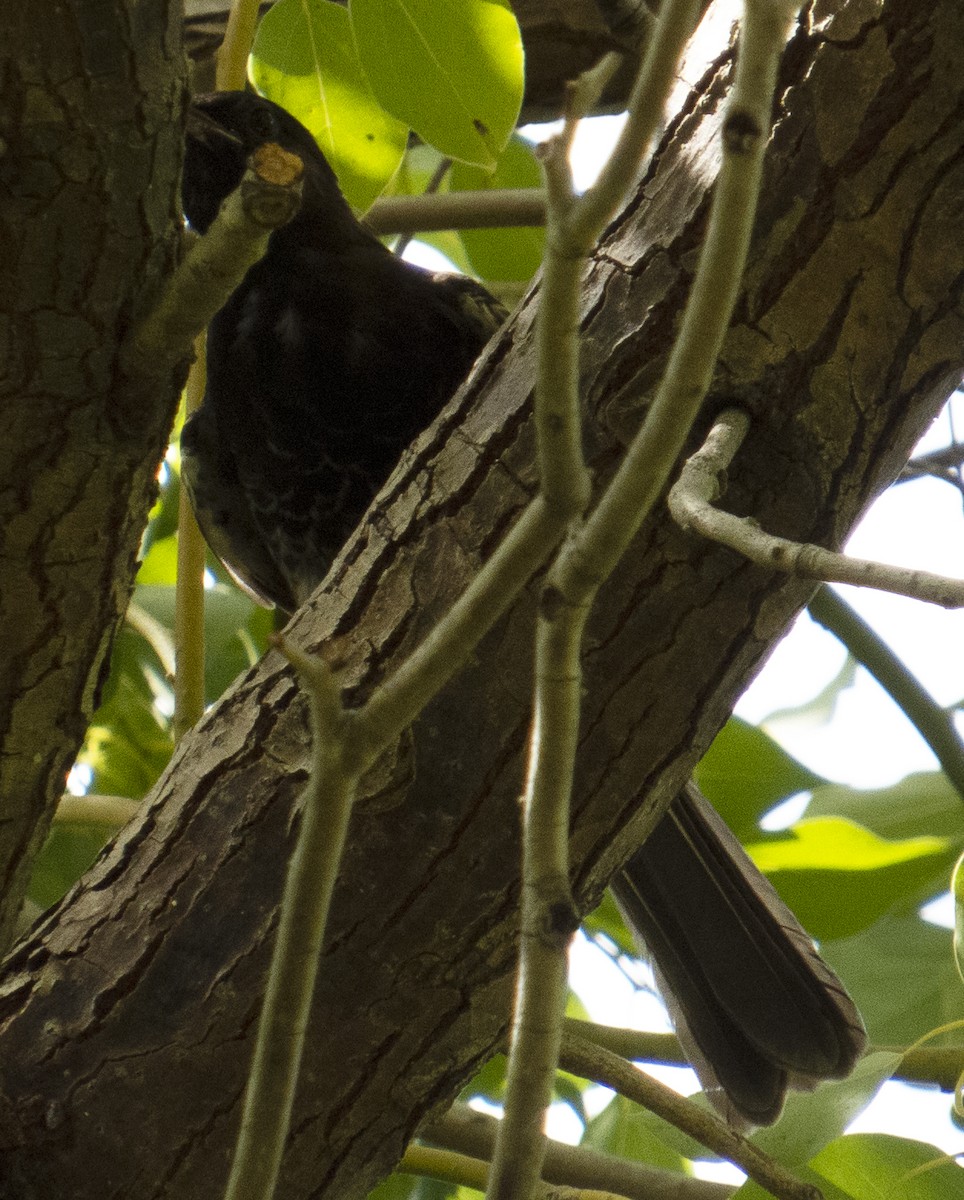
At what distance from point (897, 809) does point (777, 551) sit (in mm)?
1522

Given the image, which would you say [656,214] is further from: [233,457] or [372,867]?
[233,457]

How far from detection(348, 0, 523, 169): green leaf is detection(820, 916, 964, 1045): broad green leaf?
4.15 ft

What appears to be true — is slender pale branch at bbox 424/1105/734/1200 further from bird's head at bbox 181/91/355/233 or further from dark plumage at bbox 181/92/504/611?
bird's head at bbox 181/91/355/233

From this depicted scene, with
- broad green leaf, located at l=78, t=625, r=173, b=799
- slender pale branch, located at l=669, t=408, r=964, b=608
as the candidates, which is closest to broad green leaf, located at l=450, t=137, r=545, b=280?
broad green leaf, located at l=78, t=625, r=173, b=799

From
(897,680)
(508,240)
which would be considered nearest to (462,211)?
(508,240)

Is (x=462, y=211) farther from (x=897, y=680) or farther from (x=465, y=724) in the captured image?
(x=465, y=724)

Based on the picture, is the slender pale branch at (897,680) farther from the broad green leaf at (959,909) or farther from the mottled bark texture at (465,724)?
the mottled bark texture at (465,724)

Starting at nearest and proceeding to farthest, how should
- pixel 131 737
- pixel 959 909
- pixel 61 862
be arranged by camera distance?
pixel 959 909, pixel 61 862, pixel 131 737

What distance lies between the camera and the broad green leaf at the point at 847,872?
6.77 feet

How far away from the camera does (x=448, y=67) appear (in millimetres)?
1575

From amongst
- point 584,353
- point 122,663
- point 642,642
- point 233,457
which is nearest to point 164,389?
point 584,353

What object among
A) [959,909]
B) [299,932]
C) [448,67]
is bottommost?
[299,932]

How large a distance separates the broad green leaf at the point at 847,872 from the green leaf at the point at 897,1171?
54cm

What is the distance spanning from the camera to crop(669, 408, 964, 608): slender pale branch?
692mm
